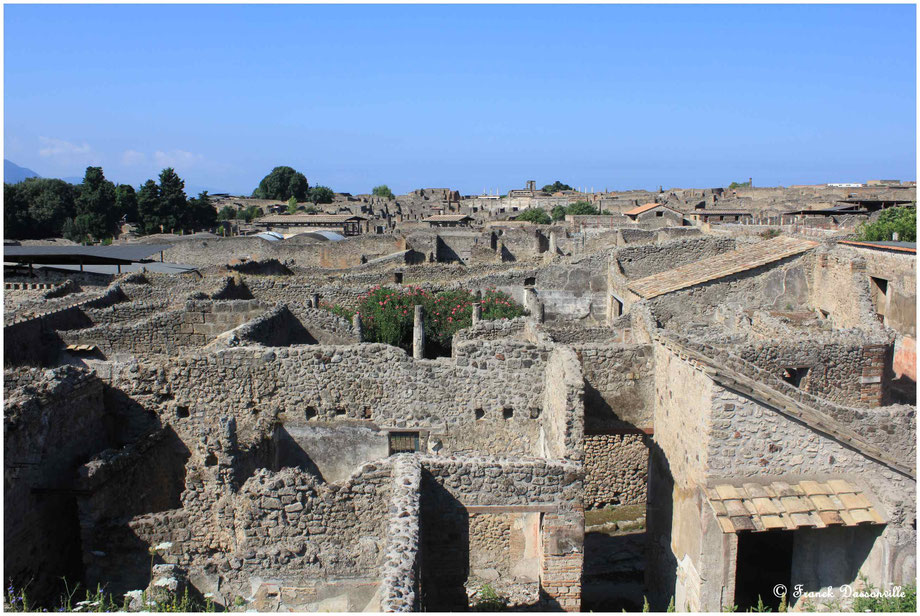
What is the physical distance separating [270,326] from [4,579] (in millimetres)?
5863

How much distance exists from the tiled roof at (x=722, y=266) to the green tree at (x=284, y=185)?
10329cm

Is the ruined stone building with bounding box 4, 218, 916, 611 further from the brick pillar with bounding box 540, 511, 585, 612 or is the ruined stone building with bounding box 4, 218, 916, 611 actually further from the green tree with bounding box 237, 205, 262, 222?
the green tree with bounding box 237, 205, 262, 222

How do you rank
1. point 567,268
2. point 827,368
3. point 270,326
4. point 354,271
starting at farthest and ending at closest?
point 354,271
point 567,268
point 270,326
point 827,368

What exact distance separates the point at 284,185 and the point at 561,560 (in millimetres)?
115749

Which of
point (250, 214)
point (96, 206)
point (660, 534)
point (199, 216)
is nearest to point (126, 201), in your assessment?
point (96, 206)

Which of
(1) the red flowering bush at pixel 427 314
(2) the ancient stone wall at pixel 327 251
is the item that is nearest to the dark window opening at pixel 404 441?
(1) the red flowering bush at pixel 427 314

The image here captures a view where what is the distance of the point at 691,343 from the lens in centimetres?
893

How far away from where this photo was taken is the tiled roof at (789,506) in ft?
24.7

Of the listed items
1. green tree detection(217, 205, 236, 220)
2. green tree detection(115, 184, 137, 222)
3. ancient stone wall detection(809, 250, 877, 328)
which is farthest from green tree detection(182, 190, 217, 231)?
ancient stone wall detection(809, 250, 877, 328)

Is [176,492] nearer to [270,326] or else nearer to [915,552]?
[270,326]

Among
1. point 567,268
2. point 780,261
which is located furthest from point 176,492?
point 567,268

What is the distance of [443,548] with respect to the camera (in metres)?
7.33

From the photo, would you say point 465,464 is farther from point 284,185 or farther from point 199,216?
point 284,185

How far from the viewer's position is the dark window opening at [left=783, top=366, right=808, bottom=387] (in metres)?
9.68
